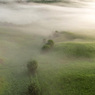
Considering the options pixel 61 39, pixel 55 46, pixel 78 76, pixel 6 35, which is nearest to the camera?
pixel 78 76

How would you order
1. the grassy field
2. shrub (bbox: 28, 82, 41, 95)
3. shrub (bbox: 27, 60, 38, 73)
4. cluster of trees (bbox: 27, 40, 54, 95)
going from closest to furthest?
shrub (bbox: 28, 82, 41, 95) → cluster of trees (bbox: 27, 40, 54, 95) → the grassy field → shrub (bbox: 27, 60, 38, 73)

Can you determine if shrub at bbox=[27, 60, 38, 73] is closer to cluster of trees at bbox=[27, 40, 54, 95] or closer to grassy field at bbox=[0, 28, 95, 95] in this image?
cluster of trees at bbox=[27, 40, 54, 95]

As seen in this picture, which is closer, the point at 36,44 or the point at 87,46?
the point at 87,46

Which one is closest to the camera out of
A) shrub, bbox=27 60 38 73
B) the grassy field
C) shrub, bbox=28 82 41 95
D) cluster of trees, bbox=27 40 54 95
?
shrub, bbox=28 82 41 95

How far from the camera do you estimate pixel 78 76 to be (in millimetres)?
85625

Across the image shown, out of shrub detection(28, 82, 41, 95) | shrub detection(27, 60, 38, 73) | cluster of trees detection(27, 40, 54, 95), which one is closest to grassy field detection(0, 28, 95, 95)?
cluster of trees detection(27, 40, 54, 95)

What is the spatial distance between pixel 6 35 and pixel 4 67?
233 feet

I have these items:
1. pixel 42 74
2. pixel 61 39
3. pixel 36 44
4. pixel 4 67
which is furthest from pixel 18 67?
pixel 61 39

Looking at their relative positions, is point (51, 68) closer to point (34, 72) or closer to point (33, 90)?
point (34, 72)

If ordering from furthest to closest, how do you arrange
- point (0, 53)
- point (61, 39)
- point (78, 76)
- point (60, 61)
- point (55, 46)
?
point (61, 39)
point (55, 46)
point (0, 53)
point (60, 61)
point (78, 76)

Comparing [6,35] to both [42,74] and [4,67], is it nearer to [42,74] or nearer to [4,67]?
[4,67]

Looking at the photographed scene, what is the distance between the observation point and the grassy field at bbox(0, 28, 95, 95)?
78.9m

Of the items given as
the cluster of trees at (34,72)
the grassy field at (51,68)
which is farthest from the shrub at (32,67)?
the grassy field at (51,68)

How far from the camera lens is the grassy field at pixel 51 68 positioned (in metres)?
78.9
